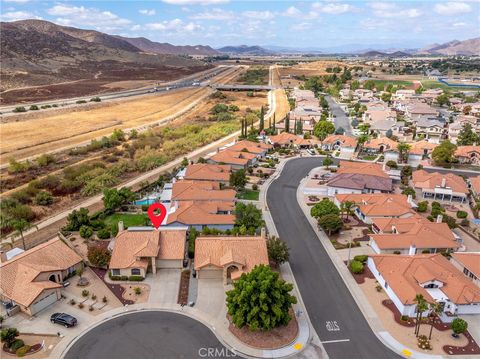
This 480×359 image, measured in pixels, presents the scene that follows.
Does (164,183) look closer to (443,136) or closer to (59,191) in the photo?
(59,191)

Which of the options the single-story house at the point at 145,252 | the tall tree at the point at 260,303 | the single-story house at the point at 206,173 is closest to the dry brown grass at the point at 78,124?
the single-story house at the point at 206,173

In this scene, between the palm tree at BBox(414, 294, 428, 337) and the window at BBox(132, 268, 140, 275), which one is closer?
the palm tree at BBox(414, 294, 428, 337)

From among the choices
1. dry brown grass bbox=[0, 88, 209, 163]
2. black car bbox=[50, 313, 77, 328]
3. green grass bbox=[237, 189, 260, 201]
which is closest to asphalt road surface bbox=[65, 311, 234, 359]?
black car bbox=[50, 313, 77, 328]

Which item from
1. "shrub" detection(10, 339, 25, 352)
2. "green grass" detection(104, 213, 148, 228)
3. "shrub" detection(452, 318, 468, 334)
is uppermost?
"shrub" detection(452, 318, 468, 334)

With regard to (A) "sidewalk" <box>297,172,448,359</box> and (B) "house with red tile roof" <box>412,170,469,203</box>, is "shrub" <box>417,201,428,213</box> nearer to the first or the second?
(B) "house with red tile roof" <box>412,170,469,203</box>

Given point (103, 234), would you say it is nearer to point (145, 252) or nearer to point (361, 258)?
point (145, 252)

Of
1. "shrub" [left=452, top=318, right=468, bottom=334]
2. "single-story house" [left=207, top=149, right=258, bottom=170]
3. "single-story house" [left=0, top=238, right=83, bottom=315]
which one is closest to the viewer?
"shrub" [left=452, top=318, right=468, bottom=334]
